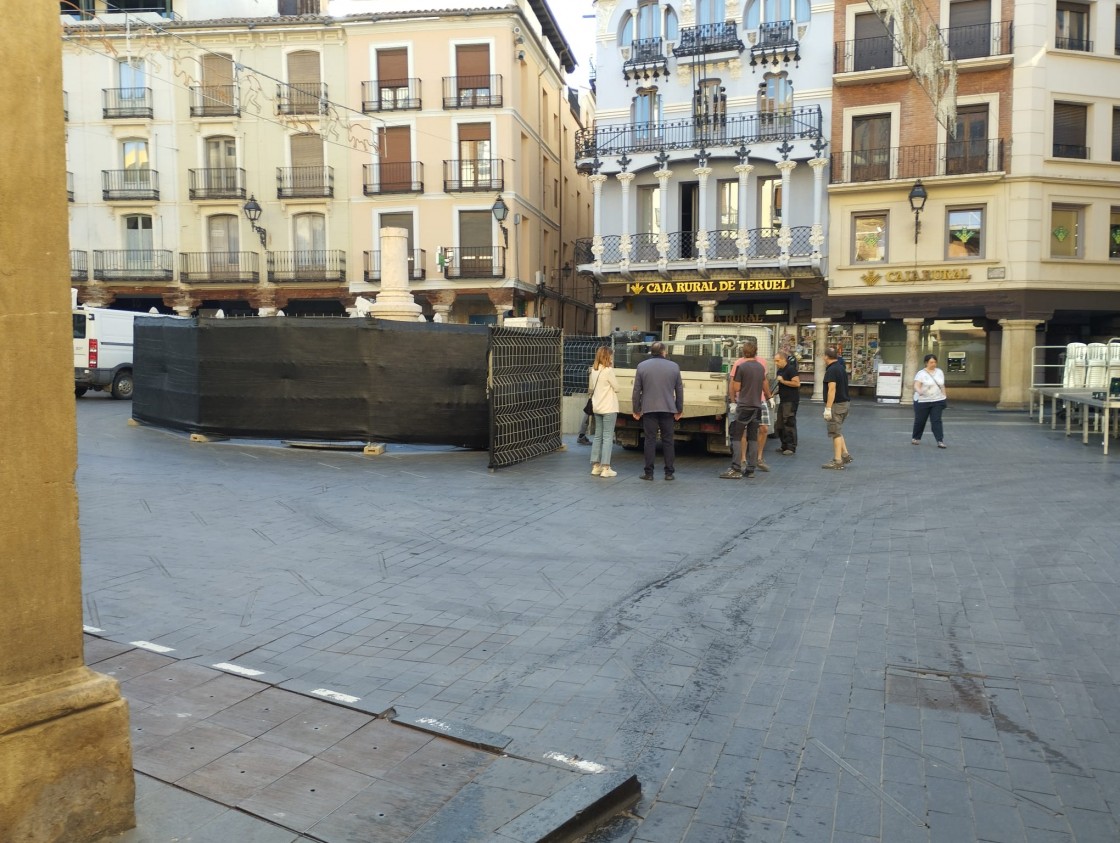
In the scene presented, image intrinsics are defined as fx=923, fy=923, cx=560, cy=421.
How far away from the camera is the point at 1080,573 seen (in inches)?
289

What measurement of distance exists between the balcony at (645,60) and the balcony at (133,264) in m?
19.7

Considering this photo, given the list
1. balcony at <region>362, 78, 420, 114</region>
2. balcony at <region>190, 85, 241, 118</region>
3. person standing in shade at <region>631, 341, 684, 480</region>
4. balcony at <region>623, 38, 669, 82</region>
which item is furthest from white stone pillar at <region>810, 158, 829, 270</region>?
balcony at <region>190, 85, 241, 118</region>

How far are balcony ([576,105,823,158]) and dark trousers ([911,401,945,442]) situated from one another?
16.3m

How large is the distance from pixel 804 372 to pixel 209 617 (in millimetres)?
28326

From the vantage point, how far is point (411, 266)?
Result: 119 feet

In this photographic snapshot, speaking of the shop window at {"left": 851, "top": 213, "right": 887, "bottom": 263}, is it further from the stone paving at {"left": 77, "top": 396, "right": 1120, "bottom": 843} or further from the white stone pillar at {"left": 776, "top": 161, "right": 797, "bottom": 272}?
the stone paving at {"left": 77, "top": 396, "right": 1120, "bottom": 843}

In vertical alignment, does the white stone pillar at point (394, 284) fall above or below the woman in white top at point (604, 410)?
above

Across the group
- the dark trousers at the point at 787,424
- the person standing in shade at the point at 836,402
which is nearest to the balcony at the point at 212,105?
the dark trousers at the point at 787,424

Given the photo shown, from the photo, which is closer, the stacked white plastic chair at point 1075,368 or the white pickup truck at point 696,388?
the white pickup truck at point 696,388

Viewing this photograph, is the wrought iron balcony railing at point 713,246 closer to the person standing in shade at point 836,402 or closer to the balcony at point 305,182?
the balcony at point 305,182

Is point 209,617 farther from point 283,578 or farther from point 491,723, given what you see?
point 491,723

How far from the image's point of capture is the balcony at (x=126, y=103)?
1453 inches

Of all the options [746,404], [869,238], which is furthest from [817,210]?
[746,404]

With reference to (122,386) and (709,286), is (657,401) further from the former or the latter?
(709,286)
